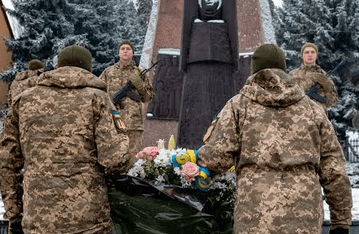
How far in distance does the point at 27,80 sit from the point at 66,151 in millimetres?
5931

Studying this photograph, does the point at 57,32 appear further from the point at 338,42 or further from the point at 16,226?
the point at 16,226

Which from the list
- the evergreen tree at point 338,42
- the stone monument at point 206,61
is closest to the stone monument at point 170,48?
the stone monument at point 206,61

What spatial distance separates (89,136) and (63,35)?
639 inches

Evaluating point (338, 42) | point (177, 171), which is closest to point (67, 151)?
point (177, 171)

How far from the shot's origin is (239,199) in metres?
2.51

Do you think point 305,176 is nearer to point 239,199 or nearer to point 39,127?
point 239,199

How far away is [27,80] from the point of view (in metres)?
8.23

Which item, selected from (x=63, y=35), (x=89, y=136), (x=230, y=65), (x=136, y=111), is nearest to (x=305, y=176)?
(x=89, y=136)

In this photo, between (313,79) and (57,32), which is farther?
(57,32)

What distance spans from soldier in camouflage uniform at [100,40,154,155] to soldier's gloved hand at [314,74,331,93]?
2.03m

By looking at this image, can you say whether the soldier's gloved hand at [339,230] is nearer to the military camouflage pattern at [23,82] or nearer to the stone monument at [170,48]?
the stone monument at [170,48]

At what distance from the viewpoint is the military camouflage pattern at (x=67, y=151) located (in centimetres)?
267

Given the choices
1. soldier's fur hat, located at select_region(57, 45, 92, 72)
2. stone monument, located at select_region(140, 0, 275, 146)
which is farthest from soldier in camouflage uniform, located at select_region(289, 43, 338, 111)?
soldier's fur hat, located at select_region(57, 45, 92, 72)

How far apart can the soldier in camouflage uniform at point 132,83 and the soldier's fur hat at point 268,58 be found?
11.2ft
